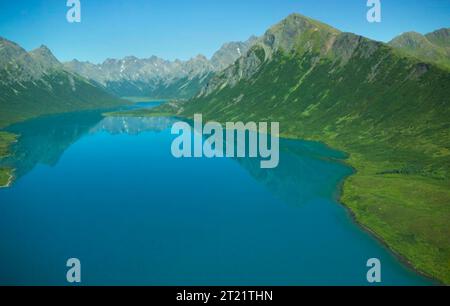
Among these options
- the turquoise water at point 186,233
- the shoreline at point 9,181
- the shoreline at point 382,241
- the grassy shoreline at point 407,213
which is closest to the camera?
the turquoise water at point 186,233

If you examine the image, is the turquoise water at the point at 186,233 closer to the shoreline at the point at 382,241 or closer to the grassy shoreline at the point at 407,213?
the shoreline at the point at 382,241

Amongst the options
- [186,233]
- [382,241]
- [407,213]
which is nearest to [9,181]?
[186,233]

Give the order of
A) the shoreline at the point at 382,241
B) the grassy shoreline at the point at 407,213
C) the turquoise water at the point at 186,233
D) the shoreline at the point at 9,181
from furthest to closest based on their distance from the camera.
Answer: the shoreline at the point at 9,181
the grassy shoreline at the point at 407,213
the shoreline at the point at 382,241
the turquoise water at the point at 186,233

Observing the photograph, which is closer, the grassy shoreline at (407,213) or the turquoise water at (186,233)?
the turquoise water at (186,233)

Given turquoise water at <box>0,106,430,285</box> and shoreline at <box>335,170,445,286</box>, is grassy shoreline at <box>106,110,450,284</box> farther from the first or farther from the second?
turquoise water at <box>0,106,430,285</box>

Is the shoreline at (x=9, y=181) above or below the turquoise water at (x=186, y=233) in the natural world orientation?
above

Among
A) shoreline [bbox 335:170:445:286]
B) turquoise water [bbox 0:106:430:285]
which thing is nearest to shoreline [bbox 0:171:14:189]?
turquoise water [bbox 0:106:430:285]

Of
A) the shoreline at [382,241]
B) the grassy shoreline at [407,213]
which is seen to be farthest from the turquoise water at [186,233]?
the grassy shoreline at [407,213]
